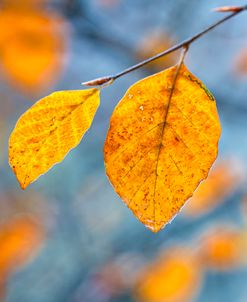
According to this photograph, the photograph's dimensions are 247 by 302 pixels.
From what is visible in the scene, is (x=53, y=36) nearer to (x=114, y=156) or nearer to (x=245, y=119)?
(x=245, y=119)

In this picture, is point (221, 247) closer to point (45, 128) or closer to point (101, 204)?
point (101, 204)

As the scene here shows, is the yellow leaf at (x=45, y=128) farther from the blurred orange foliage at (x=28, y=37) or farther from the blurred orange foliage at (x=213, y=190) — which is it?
the blurred orange foliage at (x=213, y=190)

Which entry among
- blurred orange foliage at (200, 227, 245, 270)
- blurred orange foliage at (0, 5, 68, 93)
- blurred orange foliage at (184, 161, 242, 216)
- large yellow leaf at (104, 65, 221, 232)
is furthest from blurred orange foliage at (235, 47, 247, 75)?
large yellow leaf at (104, 65, 221, 232)

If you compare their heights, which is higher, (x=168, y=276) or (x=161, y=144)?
(x=161, y=144)

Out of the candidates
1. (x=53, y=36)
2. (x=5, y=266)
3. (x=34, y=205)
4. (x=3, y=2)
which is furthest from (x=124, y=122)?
(x=34, y=205)

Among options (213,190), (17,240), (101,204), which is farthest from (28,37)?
(101,204)

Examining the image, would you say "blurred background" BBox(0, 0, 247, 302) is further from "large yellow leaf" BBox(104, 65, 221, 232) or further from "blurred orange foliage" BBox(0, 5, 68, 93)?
"large yellow leaf" BBox(104, 65, 221, 232)
